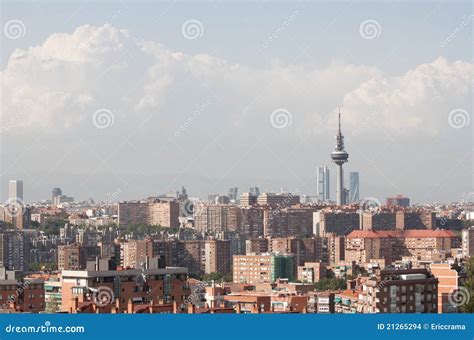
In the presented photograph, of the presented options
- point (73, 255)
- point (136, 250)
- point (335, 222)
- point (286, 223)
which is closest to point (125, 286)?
point (73, 255)

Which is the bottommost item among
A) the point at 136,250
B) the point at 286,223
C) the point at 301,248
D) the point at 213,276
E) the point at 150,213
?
the point at 213,276

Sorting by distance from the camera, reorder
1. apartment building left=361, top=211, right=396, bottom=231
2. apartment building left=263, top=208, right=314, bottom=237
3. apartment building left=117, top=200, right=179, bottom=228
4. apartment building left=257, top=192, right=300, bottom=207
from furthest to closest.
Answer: apartment building left=361, top=211, right=396, bottom=231, apartment building left=117, top=200, right=179, bottom=228, apartment building left=263, top=208, right=314, bottom=237, apartment building left=257, top=192, right=300, bottom=207

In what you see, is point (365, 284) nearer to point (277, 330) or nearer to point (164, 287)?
point (164, 287)

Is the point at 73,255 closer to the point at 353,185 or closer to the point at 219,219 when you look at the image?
the point at 219,219

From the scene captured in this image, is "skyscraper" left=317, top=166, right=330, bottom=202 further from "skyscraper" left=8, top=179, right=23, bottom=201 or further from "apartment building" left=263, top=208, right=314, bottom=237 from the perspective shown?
"skyscraper" left=8, top=179, right=23, bottom=201

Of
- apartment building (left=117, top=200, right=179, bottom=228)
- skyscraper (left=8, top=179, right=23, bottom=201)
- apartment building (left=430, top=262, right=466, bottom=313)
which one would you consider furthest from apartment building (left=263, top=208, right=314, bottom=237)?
apartment building (left=430, top=262, right=466, bottom=313)

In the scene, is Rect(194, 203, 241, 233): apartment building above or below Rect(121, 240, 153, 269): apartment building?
above

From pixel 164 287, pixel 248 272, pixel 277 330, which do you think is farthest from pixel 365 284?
pixel 248 272

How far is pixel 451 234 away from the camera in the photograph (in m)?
21.4

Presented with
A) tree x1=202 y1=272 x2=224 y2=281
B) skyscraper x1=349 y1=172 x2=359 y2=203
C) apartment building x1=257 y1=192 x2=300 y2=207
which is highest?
skyscraper x1=349 y1=172 x2=359 y2=203

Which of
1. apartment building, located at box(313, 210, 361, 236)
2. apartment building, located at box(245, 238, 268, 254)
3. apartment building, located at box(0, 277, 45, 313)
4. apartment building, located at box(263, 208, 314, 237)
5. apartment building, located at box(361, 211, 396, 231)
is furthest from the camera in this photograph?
apartment building, located at box(313, 210, 361, 236)

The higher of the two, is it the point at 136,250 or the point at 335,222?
the point at 335,222

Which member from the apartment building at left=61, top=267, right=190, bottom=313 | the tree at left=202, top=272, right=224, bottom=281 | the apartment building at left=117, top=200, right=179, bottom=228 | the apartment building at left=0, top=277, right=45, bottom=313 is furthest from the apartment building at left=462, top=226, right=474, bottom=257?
the apartment building at left=0, top=277, right=45, bottom=313

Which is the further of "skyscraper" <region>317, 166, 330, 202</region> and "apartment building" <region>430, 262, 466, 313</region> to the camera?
"skyscraper" <region>317, 166, 330, 202</region>
